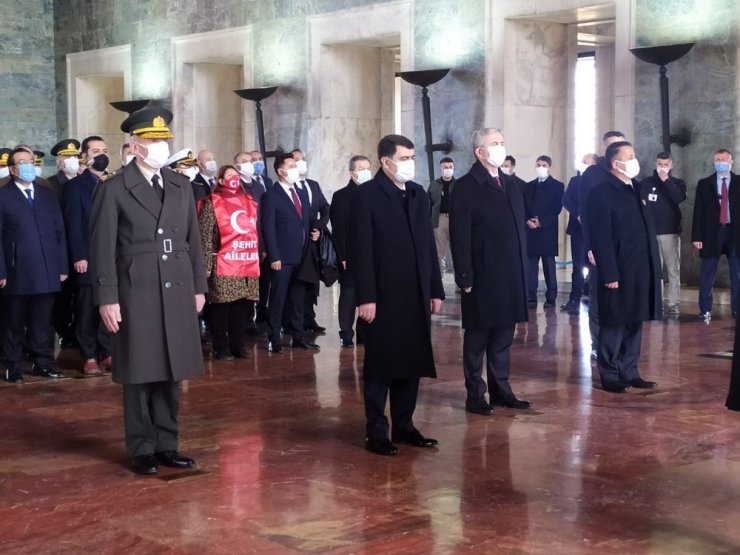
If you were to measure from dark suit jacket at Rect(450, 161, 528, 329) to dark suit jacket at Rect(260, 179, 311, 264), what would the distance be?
2.97 metres

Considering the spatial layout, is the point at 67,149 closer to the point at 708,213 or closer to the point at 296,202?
the point at 296,202

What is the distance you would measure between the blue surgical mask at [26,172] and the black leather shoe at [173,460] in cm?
305

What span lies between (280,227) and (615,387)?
3293 mm

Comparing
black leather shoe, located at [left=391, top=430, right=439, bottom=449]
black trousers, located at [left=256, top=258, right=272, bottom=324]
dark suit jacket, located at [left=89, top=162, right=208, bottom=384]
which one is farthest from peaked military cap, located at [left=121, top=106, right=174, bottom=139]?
black trousers, located at [left=256, top=258, right=272, bottom=324]

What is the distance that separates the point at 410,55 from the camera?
52.0 feet

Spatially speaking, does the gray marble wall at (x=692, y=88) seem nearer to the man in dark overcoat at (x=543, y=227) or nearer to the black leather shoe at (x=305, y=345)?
the man in dark overcoat at (x=543, y=227)

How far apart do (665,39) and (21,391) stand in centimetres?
823

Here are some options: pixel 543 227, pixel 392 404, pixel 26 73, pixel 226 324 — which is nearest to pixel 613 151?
pixel 392 404

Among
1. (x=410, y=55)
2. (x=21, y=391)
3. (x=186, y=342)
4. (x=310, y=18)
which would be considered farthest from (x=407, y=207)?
(x=310, y=18)

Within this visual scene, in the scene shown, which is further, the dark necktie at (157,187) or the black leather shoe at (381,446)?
the black leather shoe at (381,446)

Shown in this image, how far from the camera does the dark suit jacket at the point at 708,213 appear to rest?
11.6 m

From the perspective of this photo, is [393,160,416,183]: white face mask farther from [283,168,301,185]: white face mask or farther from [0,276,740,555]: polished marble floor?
[283,168,301,185]: white face mask

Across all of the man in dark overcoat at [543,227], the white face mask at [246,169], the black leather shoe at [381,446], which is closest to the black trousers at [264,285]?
the white face mask at [246,169]

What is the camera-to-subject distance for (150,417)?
5.71 m
